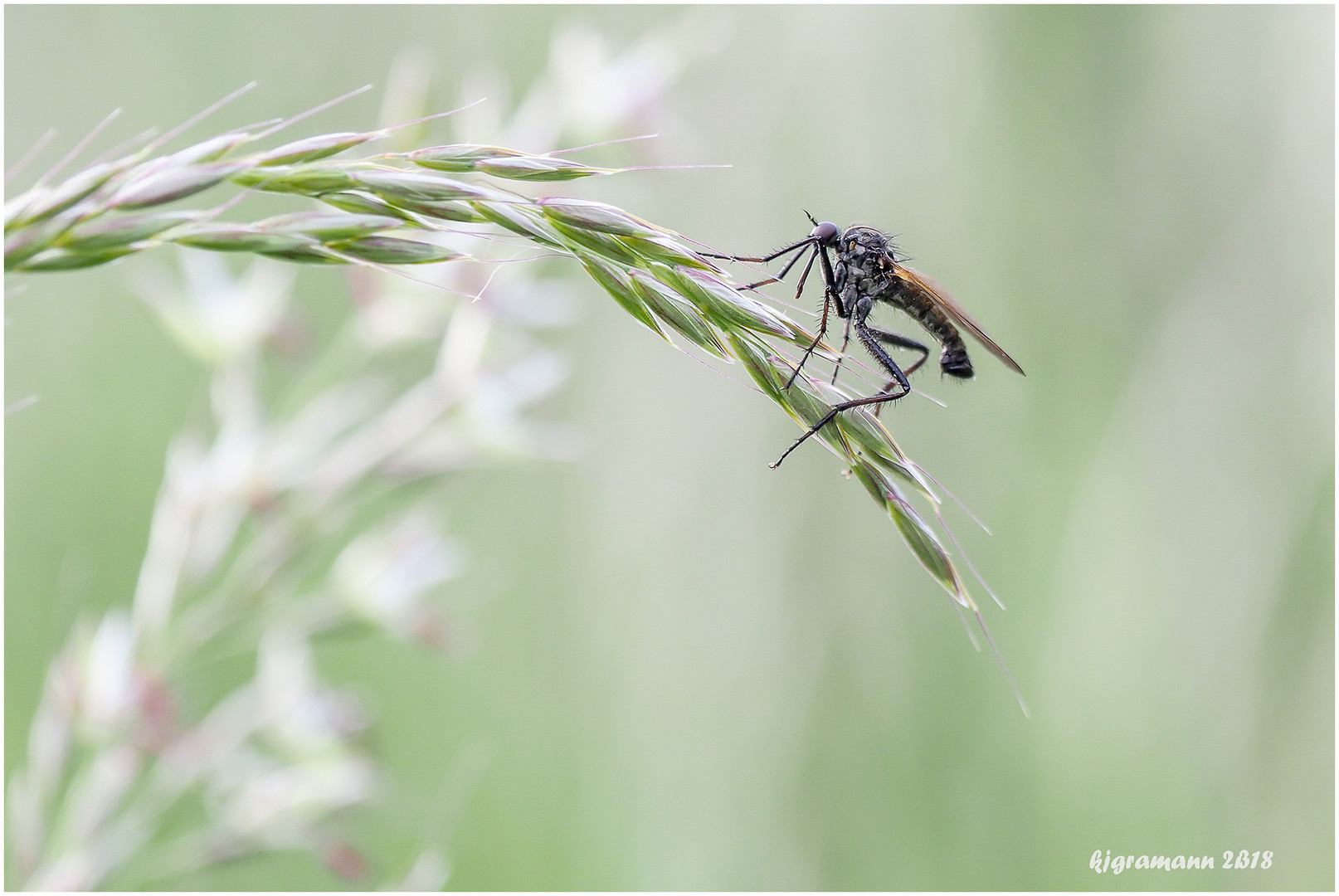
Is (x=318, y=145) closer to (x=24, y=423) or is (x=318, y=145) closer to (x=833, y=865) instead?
(x=833, y=865)

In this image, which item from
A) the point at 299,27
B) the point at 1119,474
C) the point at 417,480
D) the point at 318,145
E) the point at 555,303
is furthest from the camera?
the point at 299,27

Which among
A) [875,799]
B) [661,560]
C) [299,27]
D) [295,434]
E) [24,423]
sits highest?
[299,27]

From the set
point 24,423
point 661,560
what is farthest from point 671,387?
point 24,423

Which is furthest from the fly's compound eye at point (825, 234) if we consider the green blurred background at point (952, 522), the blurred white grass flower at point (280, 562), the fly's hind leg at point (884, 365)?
the green blurred background at point (952, 522)

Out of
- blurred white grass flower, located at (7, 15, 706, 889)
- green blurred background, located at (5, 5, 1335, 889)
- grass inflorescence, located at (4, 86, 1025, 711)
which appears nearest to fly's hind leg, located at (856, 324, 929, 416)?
green blurred background, located at (5, 5, 1335, 889)

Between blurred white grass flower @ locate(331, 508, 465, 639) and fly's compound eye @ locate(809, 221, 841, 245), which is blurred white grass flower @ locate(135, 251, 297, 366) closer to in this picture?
blurred white grass flower @ locate(331, 508, 465, 639)
